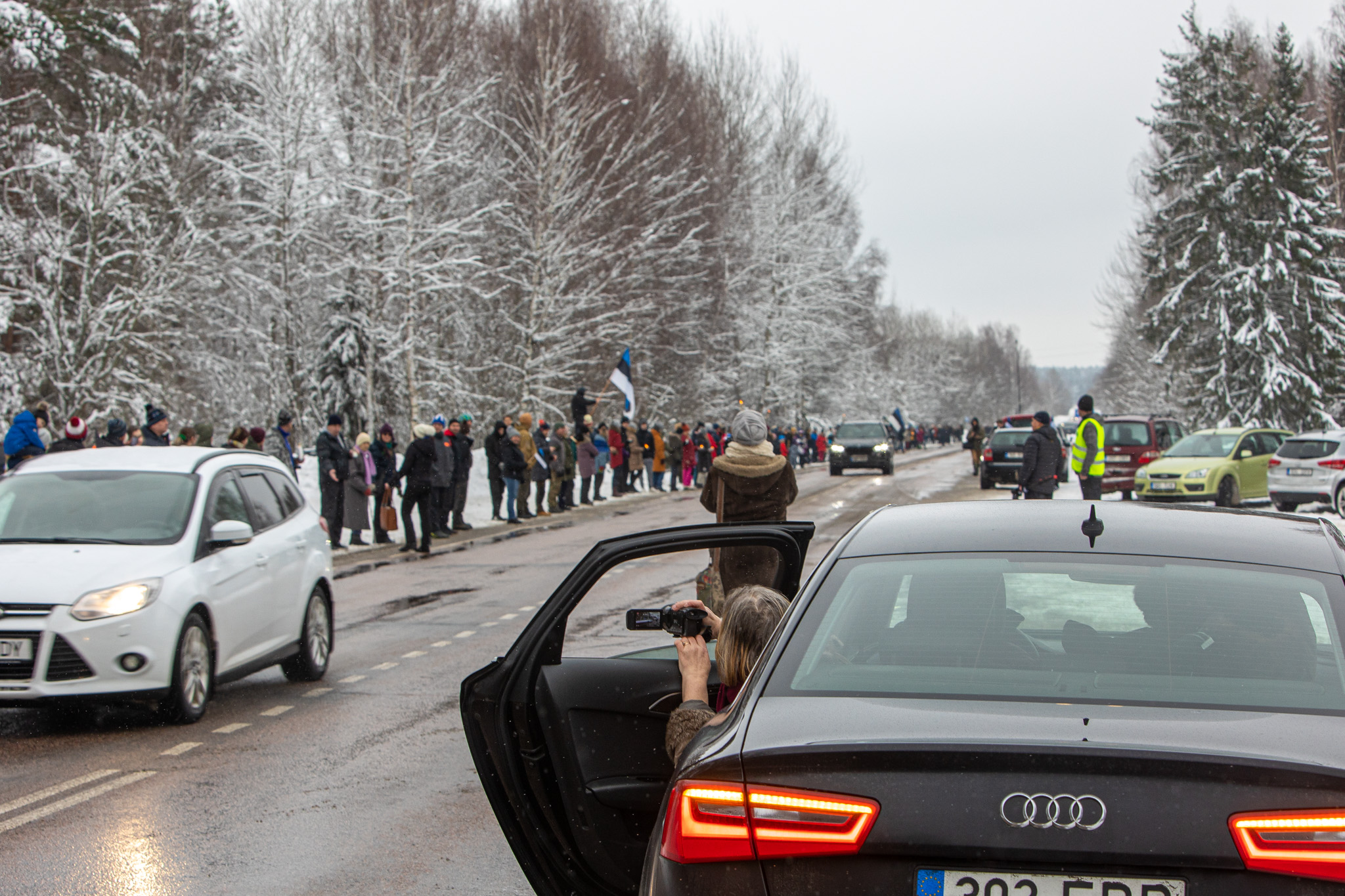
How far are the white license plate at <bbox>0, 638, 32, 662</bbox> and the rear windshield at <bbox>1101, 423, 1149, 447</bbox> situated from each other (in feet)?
87.3

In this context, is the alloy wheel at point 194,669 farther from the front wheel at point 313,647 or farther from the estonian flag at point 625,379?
the estonian flag at point 625,379

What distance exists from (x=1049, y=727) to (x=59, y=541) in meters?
7.16

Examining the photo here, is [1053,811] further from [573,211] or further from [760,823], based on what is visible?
[573,211]

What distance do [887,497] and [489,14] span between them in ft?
70.4

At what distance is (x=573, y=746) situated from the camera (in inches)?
161

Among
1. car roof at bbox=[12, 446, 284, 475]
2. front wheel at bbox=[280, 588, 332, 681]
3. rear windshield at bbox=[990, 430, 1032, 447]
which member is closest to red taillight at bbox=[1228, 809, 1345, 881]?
car roof at bbox=[12, 446, 284, 475]

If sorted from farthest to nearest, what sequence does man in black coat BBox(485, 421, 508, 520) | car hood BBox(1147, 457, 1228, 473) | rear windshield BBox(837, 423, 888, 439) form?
1. rear windshield BBox(837, 423, 888, 439)
2. car hood BBox(1147, 457, 1228, 473)
3. man in black coat BBox(485, 421, 508, 520)

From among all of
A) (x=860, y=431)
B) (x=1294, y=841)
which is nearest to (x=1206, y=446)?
(x=860, y=431)

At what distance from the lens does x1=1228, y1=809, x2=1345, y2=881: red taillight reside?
234cm

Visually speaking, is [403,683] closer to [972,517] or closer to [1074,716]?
[972,517]

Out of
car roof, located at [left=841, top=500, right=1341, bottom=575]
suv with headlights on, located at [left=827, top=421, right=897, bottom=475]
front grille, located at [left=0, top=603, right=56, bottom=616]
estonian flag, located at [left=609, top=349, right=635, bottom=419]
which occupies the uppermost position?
estonian flag, located at [left=609, top=349, right=635, bottom=419]

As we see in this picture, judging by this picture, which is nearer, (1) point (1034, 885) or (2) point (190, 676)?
(1) point (1034, 885)

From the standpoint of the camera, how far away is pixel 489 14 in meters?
42.5

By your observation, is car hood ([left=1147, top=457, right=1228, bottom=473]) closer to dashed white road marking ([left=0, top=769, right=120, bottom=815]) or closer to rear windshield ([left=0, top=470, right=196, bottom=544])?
rear windshield ([left=0, top=470, right=196, bottom=544])
